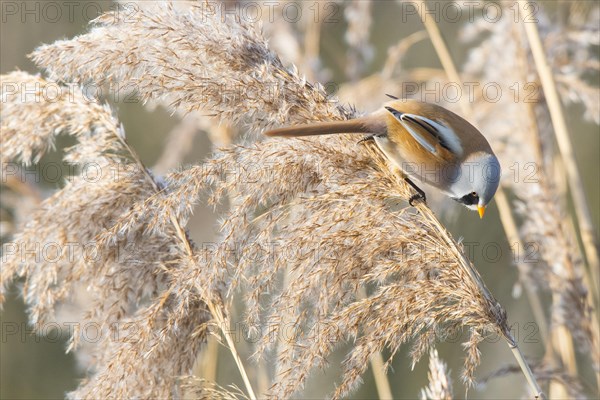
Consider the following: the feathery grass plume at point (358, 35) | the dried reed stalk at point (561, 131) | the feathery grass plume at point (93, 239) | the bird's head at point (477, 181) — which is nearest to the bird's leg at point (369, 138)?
the bird's head at point (477, 181)

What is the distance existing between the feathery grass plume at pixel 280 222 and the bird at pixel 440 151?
1.05 feet

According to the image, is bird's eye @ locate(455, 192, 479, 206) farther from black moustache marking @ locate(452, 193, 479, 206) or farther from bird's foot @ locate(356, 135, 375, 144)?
bird's foot @ locate(356, 135, 375, 144)

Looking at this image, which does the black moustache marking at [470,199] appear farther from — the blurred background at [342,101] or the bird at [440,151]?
the blurred background at [342,101]

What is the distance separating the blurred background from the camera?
131 inches

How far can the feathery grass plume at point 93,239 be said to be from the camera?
1771 mm

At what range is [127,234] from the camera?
5.83 ft

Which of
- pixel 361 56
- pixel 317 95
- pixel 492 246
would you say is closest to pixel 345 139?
pixel 317 95

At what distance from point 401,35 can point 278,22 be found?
11.3 feet

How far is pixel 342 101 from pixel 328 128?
109 centimetres

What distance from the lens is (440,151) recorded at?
2160 millimetres

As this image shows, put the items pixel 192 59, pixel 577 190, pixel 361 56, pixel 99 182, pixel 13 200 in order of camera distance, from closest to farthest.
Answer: pixel 192 59 < pixel 99 182 < pixel 577 190 < pixel 13 200 < pixel 361 56

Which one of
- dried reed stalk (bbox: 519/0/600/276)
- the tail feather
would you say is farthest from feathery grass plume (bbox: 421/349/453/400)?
dried reed stalk (bbox: 519/0/600/276)

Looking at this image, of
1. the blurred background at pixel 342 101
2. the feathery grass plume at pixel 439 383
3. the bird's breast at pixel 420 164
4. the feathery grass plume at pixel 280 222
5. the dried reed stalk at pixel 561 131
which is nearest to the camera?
the feathery grass plume at pixel 439 383

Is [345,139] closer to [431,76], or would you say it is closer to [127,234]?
[127,234]
